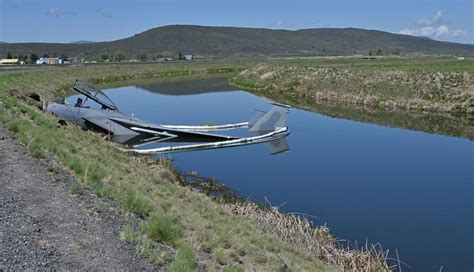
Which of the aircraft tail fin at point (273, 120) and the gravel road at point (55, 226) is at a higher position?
the gravel road at point (55, 226)

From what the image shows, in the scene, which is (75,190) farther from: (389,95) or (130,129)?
(389,95)

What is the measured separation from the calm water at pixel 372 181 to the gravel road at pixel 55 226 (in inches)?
258

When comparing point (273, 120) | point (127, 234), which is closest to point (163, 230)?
point (127, 234)

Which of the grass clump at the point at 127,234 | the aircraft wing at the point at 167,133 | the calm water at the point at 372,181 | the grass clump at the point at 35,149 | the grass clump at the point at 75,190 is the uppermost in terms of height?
the grass clump at the point at 35,149

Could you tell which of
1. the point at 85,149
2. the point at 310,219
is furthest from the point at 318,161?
the point at 85,149

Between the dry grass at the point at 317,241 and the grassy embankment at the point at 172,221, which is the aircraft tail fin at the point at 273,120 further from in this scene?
the dry grass at the point at 317,241

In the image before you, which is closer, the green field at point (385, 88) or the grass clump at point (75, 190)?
the grass clump at point (75, 190)

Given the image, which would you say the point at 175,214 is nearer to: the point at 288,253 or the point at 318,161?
the point at 288,253

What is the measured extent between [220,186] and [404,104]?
29595 mm

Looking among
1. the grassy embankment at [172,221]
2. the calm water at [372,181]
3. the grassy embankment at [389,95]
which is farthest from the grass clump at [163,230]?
the grassy embankment at [389,95]

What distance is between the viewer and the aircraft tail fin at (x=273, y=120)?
87.5 feet

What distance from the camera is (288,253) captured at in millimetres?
9836

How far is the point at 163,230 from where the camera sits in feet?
28.7

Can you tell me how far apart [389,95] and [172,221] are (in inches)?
1557
